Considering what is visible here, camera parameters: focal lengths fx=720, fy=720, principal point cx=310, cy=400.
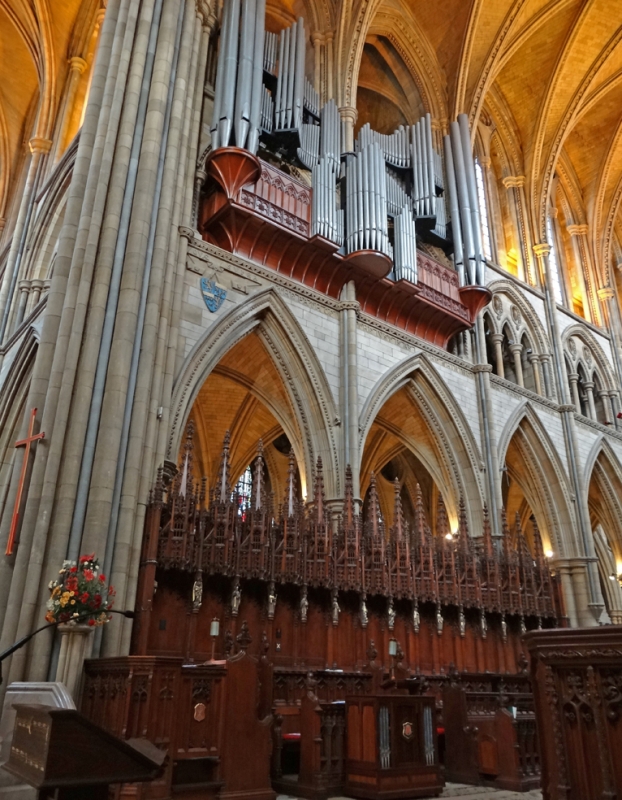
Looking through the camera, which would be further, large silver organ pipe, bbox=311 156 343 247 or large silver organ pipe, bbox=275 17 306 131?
large silver organ pipe, bbox=275 17 306 131

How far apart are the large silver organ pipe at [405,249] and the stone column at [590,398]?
322 inches

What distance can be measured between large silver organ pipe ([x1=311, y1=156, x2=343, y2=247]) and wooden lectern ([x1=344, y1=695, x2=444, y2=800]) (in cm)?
882

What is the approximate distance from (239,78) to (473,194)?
23.1 ft

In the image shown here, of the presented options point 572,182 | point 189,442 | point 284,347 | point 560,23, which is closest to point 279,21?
point 560,23

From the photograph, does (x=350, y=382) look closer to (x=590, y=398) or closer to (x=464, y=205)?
(x=464, y=205)

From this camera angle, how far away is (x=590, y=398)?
2059 centimetres

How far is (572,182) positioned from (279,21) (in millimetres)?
11737

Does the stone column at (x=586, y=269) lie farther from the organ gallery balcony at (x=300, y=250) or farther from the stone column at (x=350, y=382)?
the stone column at (x=350, y=382)

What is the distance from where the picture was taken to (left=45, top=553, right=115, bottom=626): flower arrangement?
24.2 feet

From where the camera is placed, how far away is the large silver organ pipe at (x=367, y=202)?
46.8 ft

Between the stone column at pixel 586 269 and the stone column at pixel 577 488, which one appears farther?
the stone column at pixel 586 269

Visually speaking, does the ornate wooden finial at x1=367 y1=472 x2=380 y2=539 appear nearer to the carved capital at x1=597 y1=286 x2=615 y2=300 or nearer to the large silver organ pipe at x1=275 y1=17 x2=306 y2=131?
the large silver organ pipe at x1=275 y1=17 x2=306 y2=131

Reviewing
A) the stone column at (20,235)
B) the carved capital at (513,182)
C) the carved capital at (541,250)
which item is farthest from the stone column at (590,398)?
the stone column at (20,235)

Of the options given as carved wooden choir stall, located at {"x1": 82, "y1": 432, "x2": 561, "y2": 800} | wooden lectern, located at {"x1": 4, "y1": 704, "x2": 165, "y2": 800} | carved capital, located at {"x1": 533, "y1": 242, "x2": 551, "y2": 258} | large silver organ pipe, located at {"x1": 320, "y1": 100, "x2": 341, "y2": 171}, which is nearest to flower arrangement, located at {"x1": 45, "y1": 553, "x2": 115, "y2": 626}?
carved wooden choir stall, located at {"x1": 82, "y1": 432, "x2": 561, "y2": 800}
